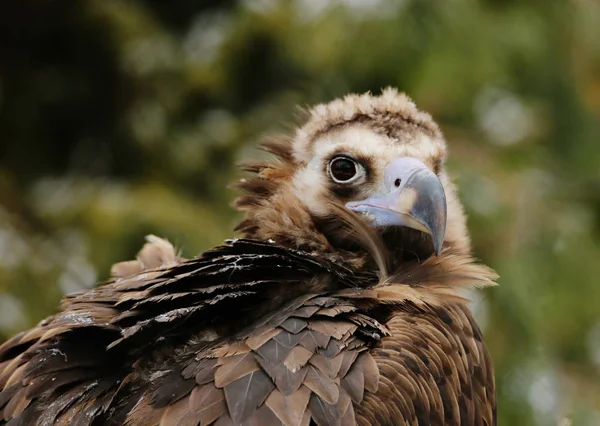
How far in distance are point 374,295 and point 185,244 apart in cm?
311

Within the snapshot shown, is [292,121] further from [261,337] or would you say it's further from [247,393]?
[247,393]

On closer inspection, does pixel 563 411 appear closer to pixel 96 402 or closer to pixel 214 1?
pixel 96 402

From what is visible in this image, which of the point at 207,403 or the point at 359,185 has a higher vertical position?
the point at 359,185

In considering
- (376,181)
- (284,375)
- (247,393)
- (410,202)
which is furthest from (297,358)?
(376,181)

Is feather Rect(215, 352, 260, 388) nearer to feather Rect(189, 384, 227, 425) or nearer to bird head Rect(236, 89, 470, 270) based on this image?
feather Rect(189, 384, 227, 425)

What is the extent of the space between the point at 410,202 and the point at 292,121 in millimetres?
2539

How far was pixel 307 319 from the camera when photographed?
244 centimetres

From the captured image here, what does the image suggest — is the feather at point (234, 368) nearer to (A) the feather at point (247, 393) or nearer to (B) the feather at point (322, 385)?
(A) the feather at point (247, 393)

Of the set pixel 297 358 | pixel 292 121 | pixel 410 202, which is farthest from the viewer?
pixel 292 121

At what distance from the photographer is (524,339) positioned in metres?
4.97

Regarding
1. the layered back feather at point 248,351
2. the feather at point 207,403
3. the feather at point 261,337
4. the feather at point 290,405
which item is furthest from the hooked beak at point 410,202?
the feather at point 207,403

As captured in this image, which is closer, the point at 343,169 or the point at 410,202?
the point at 410,202

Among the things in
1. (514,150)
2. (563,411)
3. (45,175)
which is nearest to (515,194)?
(514,150)

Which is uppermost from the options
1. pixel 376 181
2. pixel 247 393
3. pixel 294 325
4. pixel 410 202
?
pixel 376 181
